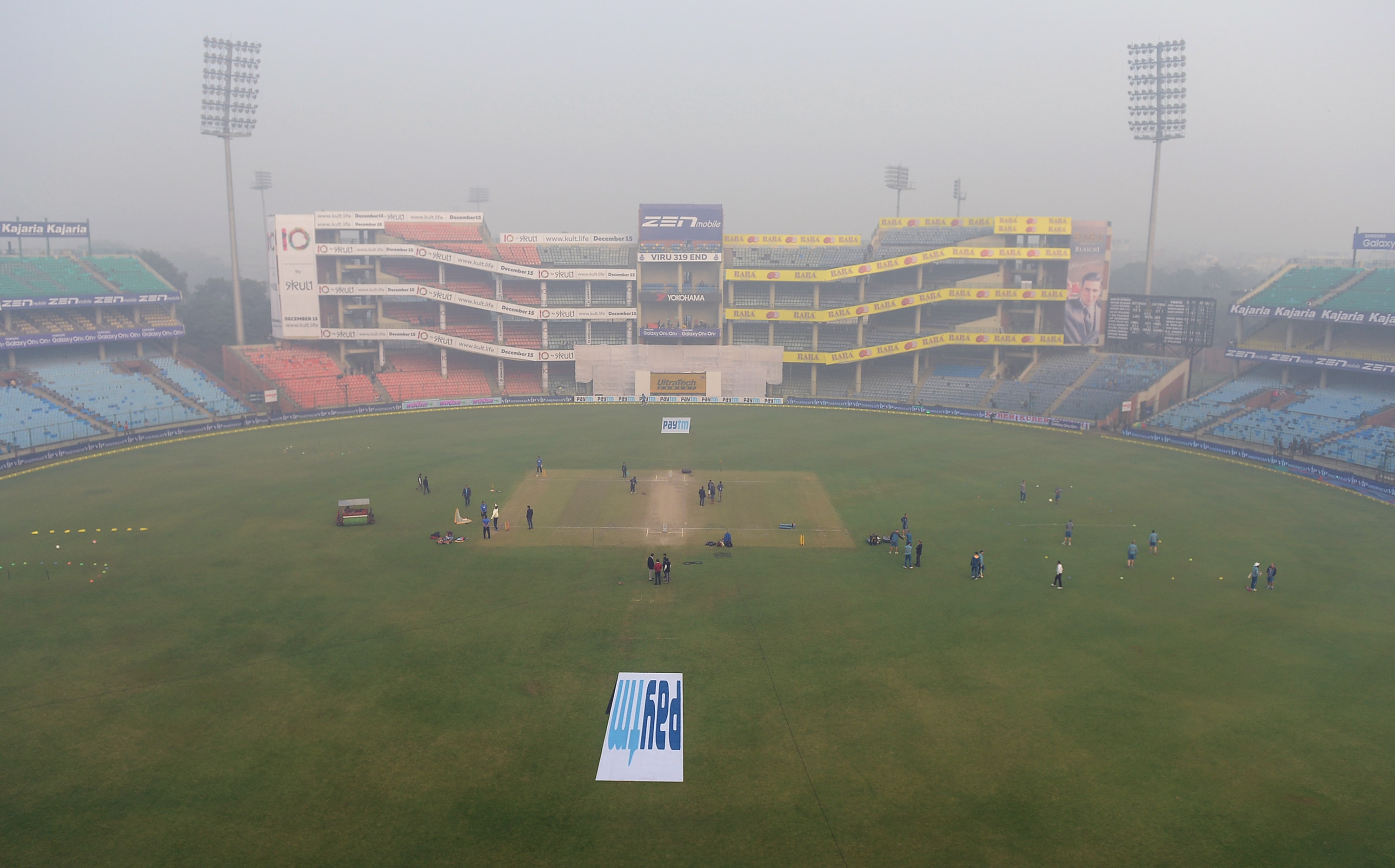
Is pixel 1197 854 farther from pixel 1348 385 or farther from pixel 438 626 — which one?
pixel 1348 385

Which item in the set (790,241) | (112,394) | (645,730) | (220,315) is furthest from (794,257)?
(645,730)

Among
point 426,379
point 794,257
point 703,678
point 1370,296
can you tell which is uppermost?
point 794,257

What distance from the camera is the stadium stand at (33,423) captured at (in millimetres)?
59312

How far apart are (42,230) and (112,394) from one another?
2635 centimetres

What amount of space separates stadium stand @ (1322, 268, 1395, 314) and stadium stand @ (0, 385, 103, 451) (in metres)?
102

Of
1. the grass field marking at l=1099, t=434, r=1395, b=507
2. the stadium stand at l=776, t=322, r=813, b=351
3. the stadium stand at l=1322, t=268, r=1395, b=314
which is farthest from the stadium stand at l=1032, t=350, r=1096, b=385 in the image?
the stadium stand at l=776, t=322, r=813, b=351

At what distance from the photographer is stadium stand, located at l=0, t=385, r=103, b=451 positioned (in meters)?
59.3

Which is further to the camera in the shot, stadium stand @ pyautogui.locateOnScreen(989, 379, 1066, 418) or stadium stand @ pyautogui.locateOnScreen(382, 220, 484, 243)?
stadium stand @ pyautogui.locateOnScreen(382, 220, 484, 243)

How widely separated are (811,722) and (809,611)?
822 cm

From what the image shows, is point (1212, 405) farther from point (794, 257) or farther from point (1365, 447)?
point (794, 257)

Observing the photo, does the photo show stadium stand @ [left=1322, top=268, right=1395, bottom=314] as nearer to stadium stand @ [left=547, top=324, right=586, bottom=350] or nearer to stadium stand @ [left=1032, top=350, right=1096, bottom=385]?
stadium stand @ [left=1032, top=350, right=1096, bottom=385]

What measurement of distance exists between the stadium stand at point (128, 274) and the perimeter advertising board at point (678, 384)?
5026 centimetres

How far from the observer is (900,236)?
3816 inches

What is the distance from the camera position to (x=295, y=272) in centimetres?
8694
